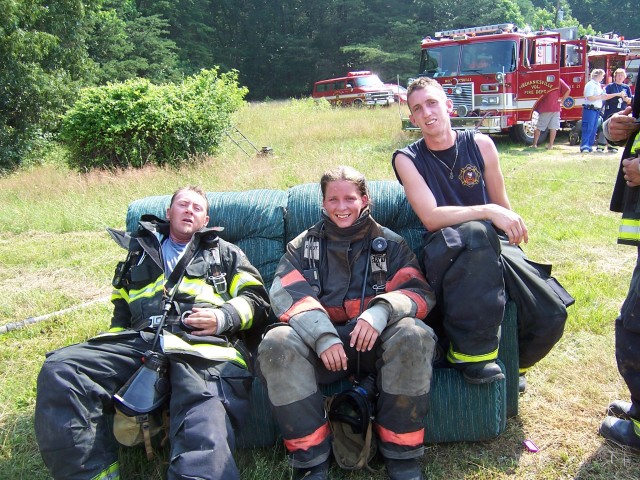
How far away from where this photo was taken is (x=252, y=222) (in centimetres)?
352

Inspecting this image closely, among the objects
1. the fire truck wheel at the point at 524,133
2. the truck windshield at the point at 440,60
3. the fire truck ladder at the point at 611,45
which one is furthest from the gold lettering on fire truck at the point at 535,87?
the fire truck ladder at the point at 611,45

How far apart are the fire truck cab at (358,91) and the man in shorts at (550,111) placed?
35.4 feet

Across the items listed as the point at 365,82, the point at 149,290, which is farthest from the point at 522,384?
the point at 365,82

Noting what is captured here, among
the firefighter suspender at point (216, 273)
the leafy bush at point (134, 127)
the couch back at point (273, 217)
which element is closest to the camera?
the firefighter suspender at point (216, 273)

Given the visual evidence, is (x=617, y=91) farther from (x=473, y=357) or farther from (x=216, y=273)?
(x=216, y=273)

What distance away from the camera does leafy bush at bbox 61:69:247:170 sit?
9.72m

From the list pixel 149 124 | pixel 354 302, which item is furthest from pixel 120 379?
pixel 149 124

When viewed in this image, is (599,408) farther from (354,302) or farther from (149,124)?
(149,124)

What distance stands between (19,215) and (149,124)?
2.97 meters

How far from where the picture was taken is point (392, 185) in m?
3.55

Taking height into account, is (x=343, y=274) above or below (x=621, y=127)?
below

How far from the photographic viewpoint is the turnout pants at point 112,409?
2.20 m

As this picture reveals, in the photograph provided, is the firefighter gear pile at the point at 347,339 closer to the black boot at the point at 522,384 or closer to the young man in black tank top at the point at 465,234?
the young man in black tank top at the point at 465,234

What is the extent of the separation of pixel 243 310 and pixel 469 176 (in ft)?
4.86
